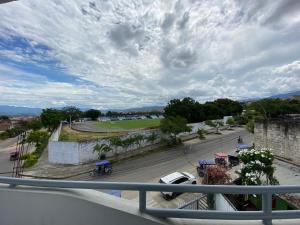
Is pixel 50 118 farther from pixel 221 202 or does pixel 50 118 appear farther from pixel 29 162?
pixel 221 202

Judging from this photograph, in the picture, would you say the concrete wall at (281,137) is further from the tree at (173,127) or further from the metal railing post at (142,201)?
the metal railing post at (142,201)

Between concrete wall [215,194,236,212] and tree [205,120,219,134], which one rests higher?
tree [205,120,219,134]

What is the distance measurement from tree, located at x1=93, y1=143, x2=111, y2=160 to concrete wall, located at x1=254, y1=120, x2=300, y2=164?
10212mm

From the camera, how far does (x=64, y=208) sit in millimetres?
1387

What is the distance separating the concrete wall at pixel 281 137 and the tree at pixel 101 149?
10.2 meters

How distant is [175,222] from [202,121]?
29755 millimetres

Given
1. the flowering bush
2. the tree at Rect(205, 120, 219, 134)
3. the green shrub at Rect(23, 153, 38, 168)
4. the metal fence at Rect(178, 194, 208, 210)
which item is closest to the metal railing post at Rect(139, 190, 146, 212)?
the metal fence at Rect(178, 194, 208, 210)

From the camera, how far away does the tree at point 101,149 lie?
49.5ft

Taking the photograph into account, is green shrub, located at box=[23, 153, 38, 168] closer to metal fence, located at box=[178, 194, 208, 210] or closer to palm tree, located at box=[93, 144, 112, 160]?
palm tree, located at box=[93, 144, 112, 160]

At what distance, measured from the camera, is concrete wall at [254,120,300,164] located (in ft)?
35.9

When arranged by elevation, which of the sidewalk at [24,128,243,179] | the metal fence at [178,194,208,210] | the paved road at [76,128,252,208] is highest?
the metal fence at [178,194,208,210]

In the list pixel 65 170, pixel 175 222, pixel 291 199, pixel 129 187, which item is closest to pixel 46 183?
pixel 129 187

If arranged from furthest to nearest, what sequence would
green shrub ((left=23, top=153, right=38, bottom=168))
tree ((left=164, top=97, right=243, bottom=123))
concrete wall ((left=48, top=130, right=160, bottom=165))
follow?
tree ((left=164, top=97, right=243, bottom=123)) → green shrub ((left=23, top=153, right=38, bottom=168)) → concrete wall ((left=48, top=130, right=160, bottom=165))

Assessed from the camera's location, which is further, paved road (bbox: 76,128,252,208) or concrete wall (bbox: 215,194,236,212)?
paved road (bbox: 76,128,252,208)
